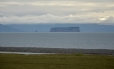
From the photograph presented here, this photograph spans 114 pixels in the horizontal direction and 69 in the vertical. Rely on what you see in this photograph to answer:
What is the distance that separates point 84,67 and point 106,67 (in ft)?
7.59

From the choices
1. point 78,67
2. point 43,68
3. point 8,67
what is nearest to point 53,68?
point 43,68

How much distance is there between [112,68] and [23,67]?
30.6 feet

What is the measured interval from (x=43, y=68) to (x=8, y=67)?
12.2 ft

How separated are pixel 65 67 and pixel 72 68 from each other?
0.96m

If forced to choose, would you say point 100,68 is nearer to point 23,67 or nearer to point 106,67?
point 106,67

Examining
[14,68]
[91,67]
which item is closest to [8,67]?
[14,68]

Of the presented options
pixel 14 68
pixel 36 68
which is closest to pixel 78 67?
pixel 36 68

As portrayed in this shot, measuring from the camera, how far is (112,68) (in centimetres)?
2505

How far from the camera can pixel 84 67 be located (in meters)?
26.0

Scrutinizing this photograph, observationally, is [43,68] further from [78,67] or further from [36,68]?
[78,67]

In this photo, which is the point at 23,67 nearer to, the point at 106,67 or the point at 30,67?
the point at 30,67

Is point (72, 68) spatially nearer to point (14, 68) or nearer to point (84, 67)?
point (84, 67)

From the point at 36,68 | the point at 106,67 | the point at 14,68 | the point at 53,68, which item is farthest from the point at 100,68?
the point at 14,68

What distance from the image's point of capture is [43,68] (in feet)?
83.4
